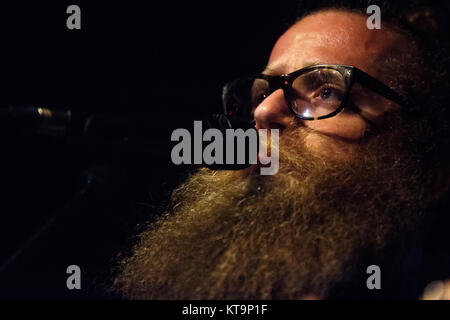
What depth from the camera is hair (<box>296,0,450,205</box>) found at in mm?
1099

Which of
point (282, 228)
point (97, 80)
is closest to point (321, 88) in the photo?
point (282, 228)

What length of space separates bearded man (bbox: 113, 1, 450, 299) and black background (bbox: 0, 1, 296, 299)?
1.75 ft

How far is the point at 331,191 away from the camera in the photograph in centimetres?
92

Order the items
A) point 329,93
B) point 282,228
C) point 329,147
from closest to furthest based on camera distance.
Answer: point 282,228 → point 329,147 → point 329,93

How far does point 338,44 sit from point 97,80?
1.28 meters

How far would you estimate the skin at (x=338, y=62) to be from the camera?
104 cm

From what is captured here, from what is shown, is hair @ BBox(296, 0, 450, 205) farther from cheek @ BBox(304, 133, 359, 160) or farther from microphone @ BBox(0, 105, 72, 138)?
microphone @ BBox(0, 105, 72, 138)

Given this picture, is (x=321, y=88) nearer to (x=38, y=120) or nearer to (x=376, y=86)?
(x=376, y=86)

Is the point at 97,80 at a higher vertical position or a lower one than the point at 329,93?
higher

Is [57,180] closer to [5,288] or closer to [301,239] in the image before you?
[5,288]

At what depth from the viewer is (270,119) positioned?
44.4 inches

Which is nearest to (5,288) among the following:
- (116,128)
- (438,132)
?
(116,128)

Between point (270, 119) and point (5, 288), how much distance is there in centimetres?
132

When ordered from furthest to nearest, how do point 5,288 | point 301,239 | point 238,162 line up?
point 5,288, point 301,239, point 238,162
